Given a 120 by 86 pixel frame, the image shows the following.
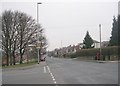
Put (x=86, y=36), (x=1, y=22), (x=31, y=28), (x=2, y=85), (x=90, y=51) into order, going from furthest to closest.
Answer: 1. (x=86, y=36)
2. (x=90, y=51)
3. (x=31, y=28)
4. (x=1, y=22)
5. (x=2, y=85)

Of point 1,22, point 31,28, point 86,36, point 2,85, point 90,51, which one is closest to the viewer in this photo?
point 2,85

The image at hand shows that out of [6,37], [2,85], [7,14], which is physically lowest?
[2,85]

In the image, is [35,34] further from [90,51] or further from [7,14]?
[90,51]

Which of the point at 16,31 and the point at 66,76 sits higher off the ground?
the point at 16,31

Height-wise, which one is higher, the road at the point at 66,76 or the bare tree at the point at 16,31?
the bare tree at the point at 16,31

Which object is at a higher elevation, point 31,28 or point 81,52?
point 31,28

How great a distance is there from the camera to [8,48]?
57438 mm

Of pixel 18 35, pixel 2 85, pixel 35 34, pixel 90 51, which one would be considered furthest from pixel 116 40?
pixel 2 85

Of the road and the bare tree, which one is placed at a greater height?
the bare tree

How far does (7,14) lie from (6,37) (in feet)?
15.0

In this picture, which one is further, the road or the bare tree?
→ the bare tree

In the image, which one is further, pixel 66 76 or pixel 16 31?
pixel 16 31

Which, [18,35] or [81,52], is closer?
[18,35]

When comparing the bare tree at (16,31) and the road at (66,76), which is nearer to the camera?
the road at (66,76)
